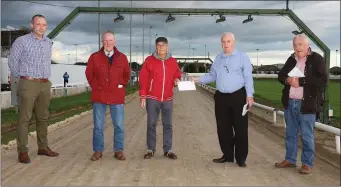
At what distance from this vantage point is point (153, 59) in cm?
742

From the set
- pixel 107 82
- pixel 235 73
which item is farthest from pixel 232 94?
pixel 107 82

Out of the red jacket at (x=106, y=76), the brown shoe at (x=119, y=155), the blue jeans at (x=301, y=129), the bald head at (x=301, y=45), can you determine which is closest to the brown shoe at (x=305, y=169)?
the blue jeans at (x=301, y=129)

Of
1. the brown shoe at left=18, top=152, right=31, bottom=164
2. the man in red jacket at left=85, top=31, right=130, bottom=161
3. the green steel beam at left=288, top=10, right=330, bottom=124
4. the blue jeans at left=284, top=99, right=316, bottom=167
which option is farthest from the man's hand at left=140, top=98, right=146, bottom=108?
the green steel beam at left=288, top=10, right=330, bottom=124

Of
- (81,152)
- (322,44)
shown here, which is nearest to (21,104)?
(81,152)

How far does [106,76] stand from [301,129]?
3153mm

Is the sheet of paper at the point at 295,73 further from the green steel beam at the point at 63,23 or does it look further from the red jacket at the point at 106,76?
the green steel beam at the point at 63,23

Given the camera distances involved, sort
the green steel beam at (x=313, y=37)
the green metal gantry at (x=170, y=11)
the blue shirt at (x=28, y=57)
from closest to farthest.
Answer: the blue shirt at (x=28, y=57) < the green steel beam at (x=313, y=37) < the green metal gantry at (x=170, y=11)

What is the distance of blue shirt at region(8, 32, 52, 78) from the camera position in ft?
23.1

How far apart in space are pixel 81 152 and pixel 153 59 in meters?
2.24

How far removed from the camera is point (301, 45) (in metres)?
6.48

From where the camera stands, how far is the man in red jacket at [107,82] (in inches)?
290

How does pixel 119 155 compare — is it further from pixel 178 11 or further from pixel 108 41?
pixel 178 11

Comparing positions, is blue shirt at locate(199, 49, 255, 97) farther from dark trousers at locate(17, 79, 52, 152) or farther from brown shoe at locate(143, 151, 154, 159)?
dark trousers at locate(17, 79, 52, 152)

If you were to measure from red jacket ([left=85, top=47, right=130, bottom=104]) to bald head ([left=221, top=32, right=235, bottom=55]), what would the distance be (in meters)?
Answer: 1.71
